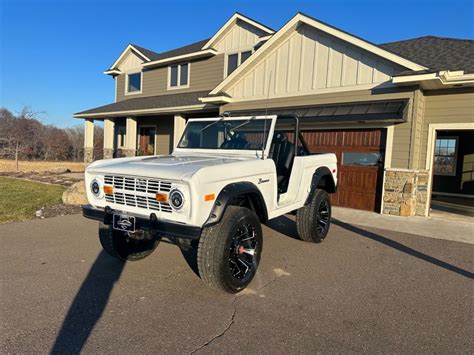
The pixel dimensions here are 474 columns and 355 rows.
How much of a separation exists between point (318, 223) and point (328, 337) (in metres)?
3.32

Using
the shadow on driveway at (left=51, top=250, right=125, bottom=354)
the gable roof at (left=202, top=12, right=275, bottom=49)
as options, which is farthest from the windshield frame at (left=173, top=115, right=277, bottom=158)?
the gable roof at (left=202, top=12, right=275, bottom=49)

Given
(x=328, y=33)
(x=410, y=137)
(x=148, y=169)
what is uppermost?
(x=328, y=33)

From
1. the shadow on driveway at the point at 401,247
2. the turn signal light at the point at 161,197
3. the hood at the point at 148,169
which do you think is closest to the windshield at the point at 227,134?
the hood at the point at 148,169

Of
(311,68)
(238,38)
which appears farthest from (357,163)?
(238,38)

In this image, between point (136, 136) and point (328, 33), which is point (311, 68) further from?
point (136, 136)

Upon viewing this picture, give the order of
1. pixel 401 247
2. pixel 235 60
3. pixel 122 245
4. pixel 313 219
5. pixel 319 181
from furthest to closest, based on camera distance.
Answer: pixel 235 60, pixel 401 247, pixel 319 181, pixel 313 219, pixel 122 245

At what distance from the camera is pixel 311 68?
1051 cm

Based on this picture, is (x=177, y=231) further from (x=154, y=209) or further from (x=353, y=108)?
(x=353, y=108)

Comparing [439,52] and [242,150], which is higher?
[439,52]

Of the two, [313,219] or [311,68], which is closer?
[313,219]

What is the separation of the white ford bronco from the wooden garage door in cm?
484

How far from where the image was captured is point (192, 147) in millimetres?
5547

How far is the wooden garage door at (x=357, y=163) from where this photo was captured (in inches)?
378

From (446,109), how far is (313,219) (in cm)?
578
